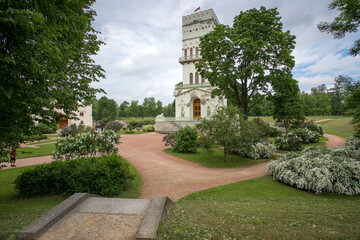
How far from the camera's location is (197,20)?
3675 cm

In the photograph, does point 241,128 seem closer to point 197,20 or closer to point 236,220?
point 236,220

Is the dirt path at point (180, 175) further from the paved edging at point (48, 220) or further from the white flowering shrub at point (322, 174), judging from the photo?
the paved edging at point (48, 220)

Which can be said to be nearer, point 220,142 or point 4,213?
point 4,213

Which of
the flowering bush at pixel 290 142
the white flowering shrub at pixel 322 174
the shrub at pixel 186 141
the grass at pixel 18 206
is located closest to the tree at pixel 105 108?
the shrub at pixel 186 141

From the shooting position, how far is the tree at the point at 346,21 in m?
7.97

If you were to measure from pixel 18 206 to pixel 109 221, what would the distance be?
3738 mm

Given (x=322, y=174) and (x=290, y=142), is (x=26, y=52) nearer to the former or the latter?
(x=322, y=174)

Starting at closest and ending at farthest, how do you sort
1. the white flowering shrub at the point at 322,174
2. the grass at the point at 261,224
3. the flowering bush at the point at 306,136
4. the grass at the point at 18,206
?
the grass at the point at 261,224, the grass at the point at 18,206, the white flowering shrub at the point at 322,174, the flowering bush at the point at 306,136

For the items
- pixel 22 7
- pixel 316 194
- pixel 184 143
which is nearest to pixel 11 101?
pixel 22 7

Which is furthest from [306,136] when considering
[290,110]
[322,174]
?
[322,174]

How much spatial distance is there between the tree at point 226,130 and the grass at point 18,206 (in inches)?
189

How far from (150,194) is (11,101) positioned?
17.1 ft

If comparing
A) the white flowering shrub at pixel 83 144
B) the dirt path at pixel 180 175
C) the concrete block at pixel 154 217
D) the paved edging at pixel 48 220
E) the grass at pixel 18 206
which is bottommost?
the dirt path at pixel 180 175

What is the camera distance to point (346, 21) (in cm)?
882
